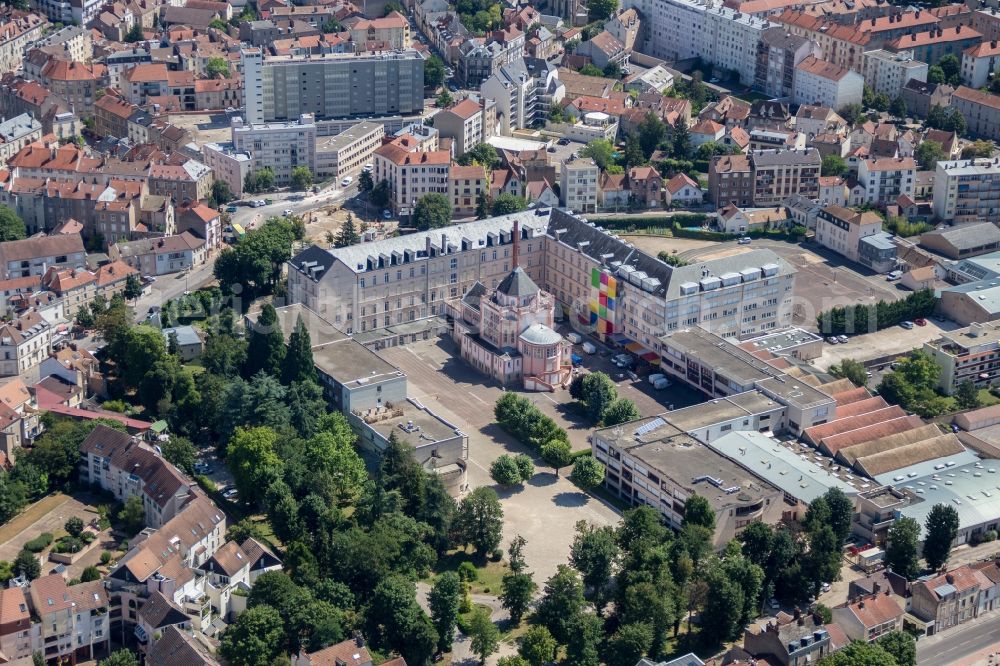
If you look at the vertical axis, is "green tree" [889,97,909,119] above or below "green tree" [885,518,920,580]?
above

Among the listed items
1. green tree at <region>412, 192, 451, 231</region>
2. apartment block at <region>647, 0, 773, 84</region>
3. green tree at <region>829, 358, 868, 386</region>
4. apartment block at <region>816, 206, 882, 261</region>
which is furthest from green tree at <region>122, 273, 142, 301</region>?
apartment block at <region>647, 0, 773, 84</region>

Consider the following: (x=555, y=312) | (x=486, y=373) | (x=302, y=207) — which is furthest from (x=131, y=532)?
(x=302, y=207)

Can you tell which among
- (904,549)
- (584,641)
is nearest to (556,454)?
(584,641)

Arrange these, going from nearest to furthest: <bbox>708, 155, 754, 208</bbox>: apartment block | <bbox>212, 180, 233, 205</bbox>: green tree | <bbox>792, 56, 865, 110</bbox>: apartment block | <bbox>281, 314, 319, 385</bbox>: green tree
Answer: <bbox>281, 314, 319, 385</bbox>: green tree, <bbox>212, 180, 233, 205</bbox>: green tree, <bbox>708, 155, 754, 208</bbox>: apartment block, <bbox>792, 56, 865, 110</bbox>: apartment block

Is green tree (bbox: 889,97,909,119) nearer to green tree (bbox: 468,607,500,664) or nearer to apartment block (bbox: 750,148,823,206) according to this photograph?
apartment block (bbox: 750,148,823,206)

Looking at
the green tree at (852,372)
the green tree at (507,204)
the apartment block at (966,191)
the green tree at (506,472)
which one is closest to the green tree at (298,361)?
the green tree at (506,472)

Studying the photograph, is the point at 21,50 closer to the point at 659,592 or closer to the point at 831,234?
the point at 831,234
